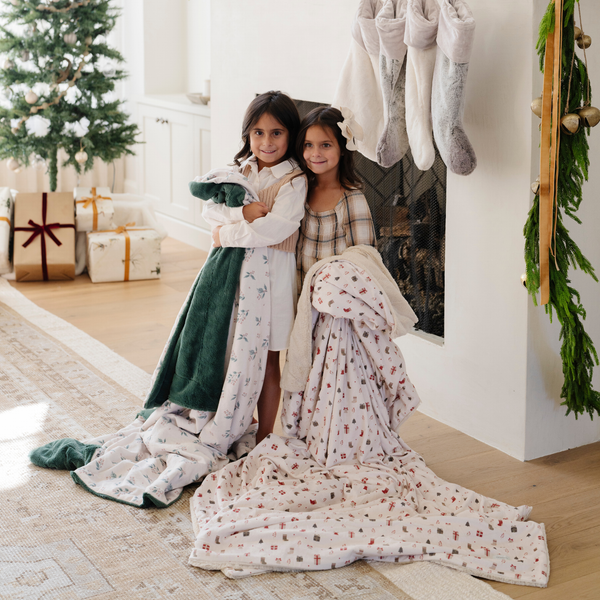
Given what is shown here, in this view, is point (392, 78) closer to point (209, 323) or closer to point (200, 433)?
point (209, 323)

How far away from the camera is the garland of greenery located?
1.85 meters

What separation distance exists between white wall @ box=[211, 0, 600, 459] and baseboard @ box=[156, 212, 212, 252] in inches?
84.1

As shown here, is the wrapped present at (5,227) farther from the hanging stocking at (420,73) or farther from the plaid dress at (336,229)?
the hanging stocking at (420,73)

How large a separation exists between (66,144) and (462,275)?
2.69 m

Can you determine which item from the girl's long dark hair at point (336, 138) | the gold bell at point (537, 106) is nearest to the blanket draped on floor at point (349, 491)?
the girl's long dark hair at point (336, 138)

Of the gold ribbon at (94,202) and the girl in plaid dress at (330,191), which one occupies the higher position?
the girl in plaid dress at (330,191)

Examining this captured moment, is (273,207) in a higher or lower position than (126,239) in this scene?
higher

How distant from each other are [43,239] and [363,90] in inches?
83.1

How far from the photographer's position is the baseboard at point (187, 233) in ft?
14.9

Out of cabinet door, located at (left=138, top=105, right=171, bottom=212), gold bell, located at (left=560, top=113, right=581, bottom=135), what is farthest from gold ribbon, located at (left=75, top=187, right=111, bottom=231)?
gold bell, located at (left=560, top=113, right=581, bottom=135)

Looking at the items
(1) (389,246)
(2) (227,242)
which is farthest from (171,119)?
(2) (227,242)

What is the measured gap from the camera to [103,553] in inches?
67.2

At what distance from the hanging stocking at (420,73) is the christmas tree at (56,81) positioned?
2.38m

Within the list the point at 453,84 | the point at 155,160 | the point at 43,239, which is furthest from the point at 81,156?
the point at 453,84
